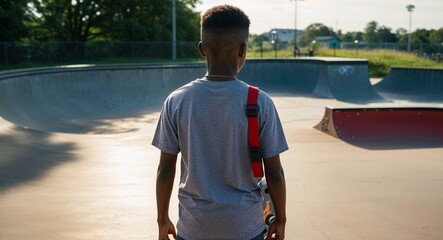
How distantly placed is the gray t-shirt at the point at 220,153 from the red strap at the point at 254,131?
0.07 feet

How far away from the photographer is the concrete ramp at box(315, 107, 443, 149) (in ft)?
33.8

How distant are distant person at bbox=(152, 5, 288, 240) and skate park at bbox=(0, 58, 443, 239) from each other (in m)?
2.69

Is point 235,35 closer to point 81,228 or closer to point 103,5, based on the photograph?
point 81,228

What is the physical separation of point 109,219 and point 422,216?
321cm

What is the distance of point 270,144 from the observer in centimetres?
187

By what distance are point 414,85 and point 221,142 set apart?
891 inches

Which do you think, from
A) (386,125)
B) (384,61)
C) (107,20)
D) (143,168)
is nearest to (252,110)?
(143,168)

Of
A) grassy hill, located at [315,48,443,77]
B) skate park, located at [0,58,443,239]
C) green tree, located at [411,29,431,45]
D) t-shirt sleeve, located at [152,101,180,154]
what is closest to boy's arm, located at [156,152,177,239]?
t-shirt sleeve, located at [152,101,180,154]

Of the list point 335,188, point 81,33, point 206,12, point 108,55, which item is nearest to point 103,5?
point 81,33

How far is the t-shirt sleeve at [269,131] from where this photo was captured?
1833 mm

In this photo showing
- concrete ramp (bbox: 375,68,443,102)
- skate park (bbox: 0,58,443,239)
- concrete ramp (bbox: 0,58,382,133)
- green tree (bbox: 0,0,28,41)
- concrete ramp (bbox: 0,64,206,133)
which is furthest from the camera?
green tree (bbox: 0,0,28,41)

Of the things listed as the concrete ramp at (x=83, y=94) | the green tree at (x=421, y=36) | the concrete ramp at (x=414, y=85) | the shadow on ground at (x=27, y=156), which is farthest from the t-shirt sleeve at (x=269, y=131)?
the green tree at (x=421, y=36)

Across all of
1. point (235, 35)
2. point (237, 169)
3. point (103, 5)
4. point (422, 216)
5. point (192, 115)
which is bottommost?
point (422, 216)

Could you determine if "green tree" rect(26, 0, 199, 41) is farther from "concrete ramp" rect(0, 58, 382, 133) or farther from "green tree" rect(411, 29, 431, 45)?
"green tree" rect(411, 29, 431, 45)
